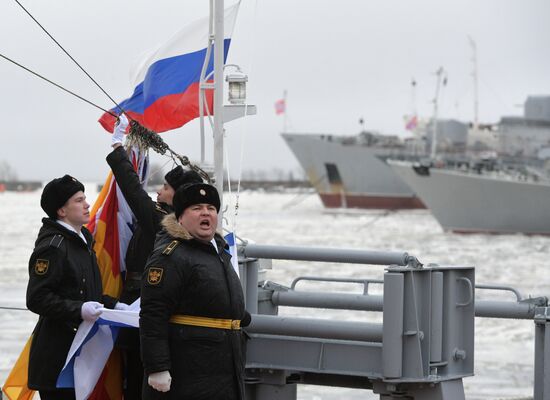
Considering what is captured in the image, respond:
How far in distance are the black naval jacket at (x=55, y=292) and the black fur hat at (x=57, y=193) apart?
2.9 inches

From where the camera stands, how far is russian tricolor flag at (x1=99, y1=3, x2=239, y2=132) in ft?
24.2

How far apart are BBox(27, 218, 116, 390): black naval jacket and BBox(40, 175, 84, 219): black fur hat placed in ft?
0.24

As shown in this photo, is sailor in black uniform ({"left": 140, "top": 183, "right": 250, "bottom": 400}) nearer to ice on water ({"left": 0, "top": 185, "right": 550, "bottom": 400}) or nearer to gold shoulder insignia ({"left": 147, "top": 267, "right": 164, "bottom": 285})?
gold shoulder insignia ({"left": 147, "top": 267, "right": 164, "bottom": 285})

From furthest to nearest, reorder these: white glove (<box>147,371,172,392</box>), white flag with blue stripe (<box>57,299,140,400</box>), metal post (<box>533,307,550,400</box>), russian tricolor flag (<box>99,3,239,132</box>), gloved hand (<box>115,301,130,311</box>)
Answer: russian tricolor flag (<box>99,3,239,132</box>) < metal post (<box>533,307,550,400</box>) < gloved hand (<box>115,301,130,311</box>) < white flag with blue stripe (<box>57,299,140,400</box>) < white glove (<box>147,371,172,392</box>)

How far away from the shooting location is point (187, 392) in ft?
15.0

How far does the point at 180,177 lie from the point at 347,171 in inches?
3587

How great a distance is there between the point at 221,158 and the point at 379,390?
170 cm

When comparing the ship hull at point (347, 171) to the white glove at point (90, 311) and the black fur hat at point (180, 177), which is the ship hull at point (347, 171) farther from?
the white glove at point (90, 311)

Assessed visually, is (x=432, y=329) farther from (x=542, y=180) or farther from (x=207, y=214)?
(x=542, y=180)

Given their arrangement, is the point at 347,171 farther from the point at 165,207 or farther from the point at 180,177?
the point at 180,177

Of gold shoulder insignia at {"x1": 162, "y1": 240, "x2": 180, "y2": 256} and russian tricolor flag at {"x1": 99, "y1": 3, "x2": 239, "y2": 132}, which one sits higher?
russian tricolor flag at {"x1": 99, "y1": 3, "x2": 239, "y2": 132}

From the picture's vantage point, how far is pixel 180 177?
18.7 ft

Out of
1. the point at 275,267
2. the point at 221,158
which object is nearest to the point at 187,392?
the point at 221,158

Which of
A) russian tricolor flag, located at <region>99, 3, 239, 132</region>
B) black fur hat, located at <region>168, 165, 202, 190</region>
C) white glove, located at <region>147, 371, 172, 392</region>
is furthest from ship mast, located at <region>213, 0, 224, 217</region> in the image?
white glove, located at <region>147, 371, 172, 392</region>
